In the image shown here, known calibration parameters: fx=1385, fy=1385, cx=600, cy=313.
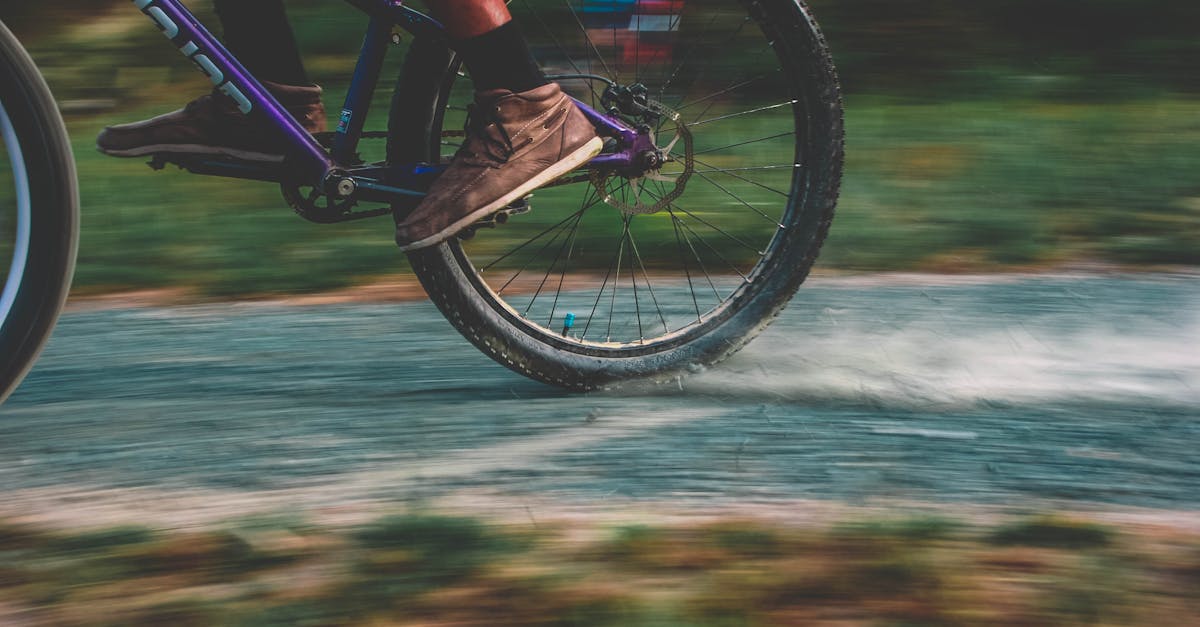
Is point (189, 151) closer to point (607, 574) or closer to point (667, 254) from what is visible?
point (607, 574)

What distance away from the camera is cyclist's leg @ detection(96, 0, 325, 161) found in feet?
9.94

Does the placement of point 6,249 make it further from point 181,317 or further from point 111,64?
point 111,64

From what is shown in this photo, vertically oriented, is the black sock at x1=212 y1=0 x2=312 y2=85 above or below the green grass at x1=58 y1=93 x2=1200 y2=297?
above

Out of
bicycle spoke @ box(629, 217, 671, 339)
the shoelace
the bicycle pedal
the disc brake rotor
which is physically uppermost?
the shoelace

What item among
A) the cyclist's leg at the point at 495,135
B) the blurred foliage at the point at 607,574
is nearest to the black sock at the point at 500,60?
the cyclist's leg at the point at 495,135

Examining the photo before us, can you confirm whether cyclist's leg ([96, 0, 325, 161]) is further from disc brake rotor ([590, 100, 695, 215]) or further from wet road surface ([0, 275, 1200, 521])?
disc brake rotor ([590, 100, 695, 215])

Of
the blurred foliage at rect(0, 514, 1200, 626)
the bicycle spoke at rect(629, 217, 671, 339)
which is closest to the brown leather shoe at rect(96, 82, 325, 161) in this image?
the bicycle spoke at rect(629, 217, 671, 339)

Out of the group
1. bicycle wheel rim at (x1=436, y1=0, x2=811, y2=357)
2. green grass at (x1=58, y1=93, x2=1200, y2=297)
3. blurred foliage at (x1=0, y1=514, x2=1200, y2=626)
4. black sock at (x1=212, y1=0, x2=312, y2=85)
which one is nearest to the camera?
blurred foliage at (x1=0, y1=514, x2=1200, y2=626)

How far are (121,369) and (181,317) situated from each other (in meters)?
0.54

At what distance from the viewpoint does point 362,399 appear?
3.11m

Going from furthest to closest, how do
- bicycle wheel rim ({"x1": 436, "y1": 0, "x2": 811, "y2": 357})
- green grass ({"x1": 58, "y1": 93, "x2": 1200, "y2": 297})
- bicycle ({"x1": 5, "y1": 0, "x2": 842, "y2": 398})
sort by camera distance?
1. green grass ({"x1": 58, "y1": 93, "x2": 1200, "y2": 297})
2. bicycle wheel rim ({"x1": 436, "y1": 0, "x2": 811, "y2": 357})
3. bicycle ({"x1": 5, "y1": 0, "x2": 842, "y2": 398})

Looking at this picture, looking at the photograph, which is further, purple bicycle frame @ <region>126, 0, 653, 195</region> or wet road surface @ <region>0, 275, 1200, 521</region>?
purple bicycle frame @ <region>126, 0, 653, 195</region>

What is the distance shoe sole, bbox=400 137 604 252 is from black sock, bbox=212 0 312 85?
0.55 metres

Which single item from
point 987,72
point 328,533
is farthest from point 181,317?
point 987,72
